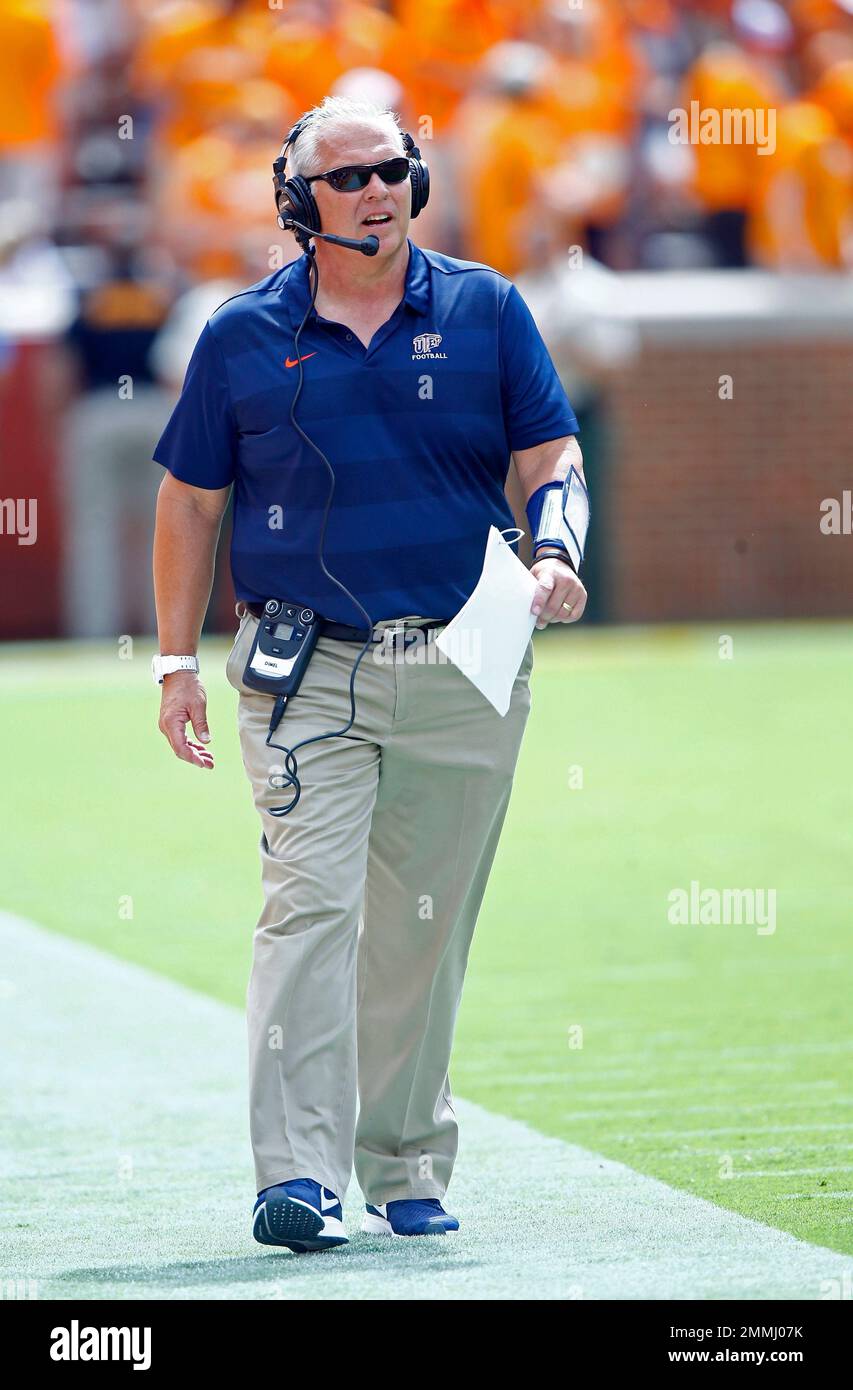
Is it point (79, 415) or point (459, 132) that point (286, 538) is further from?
point (459, 132)

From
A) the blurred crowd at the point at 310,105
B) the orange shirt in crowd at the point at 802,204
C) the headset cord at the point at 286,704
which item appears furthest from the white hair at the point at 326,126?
the orange shirt in crowd at the point at 802,204

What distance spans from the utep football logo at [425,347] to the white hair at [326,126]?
34cm

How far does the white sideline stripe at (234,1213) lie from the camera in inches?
151

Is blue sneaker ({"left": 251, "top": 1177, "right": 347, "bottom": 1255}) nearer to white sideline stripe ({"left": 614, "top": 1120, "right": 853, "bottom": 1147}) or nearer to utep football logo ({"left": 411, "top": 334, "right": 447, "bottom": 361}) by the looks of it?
white sideline stripe ({"left": 614, "top": 1120, "right": 853, "bottom": 1147})

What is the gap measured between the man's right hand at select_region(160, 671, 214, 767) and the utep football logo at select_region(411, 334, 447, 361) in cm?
73

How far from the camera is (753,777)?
1148 cm

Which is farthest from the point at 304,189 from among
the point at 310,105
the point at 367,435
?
the point at 310,105

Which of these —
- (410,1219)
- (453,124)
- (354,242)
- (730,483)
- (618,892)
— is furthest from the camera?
(453,124)

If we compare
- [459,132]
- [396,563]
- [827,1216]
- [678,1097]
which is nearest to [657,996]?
[678,1097]

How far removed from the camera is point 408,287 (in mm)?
4254

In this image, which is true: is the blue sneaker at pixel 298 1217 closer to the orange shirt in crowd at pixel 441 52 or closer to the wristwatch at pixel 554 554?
the wristwatch at pixel 554 554

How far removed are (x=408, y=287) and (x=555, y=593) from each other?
66cm

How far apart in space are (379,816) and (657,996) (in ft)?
9.16

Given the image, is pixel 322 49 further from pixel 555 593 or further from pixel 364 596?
pixel 555 593
